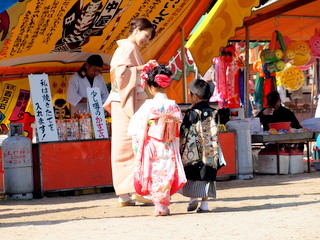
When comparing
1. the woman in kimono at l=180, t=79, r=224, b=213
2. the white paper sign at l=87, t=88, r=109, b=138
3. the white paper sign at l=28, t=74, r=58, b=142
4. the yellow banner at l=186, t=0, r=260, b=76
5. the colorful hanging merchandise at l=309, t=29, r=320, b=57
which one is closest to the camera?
the woman in kimono at l=180, t=79, r=224, b=213

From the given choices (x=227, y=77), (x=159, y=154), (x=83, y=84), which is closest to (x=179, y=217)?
(x=159, y=154)

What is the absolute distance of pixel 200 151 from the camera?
6.61 m

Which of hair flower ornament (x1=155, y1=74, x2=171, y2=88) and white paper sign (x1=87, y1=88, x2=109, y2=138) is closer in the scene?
hair flower ornament (x1=155, y1=74, x2=171, y2=88)

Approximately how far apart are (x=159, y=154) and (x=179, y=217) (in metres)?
0.60

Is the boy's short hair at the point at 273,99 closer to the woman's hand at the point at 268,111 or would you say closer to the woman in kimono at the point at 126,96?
the woman's hand at the point at 268,111

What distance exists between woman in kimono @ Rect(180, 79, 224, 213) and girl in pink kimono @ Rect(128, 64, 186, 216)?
20 cm

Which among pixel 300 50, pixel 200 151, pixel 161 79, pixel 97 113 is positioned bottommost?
pixel 200 151

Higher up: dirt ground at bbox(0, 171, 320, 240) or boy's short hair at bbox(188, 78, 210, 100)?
boy's short hair at bbox(188, 78, 210, 100)

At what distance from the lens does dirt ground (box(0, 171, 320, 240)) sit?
5.14m

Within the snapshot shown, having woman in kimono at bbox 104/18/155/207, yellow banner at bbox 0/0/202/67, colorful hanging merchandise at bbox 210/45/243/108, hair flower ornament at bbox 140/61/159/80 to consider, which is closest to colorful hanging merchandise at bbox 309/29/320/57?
colorful hanging merchandise at bbox 210/45/243/108

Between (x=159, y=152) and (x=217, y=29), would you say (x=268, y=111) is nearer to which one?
(x=217, y=29)

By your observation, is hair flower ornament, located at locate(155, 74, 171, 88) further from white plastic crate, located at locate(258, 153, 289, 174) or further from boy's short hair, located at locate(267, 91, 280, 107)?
boy's short hair, located at locate(267, 91, 280, 107)

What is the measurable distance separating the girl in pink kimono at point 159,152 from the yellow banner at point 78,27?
239 cm

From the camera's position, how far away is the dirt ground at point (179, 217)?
5141mm
